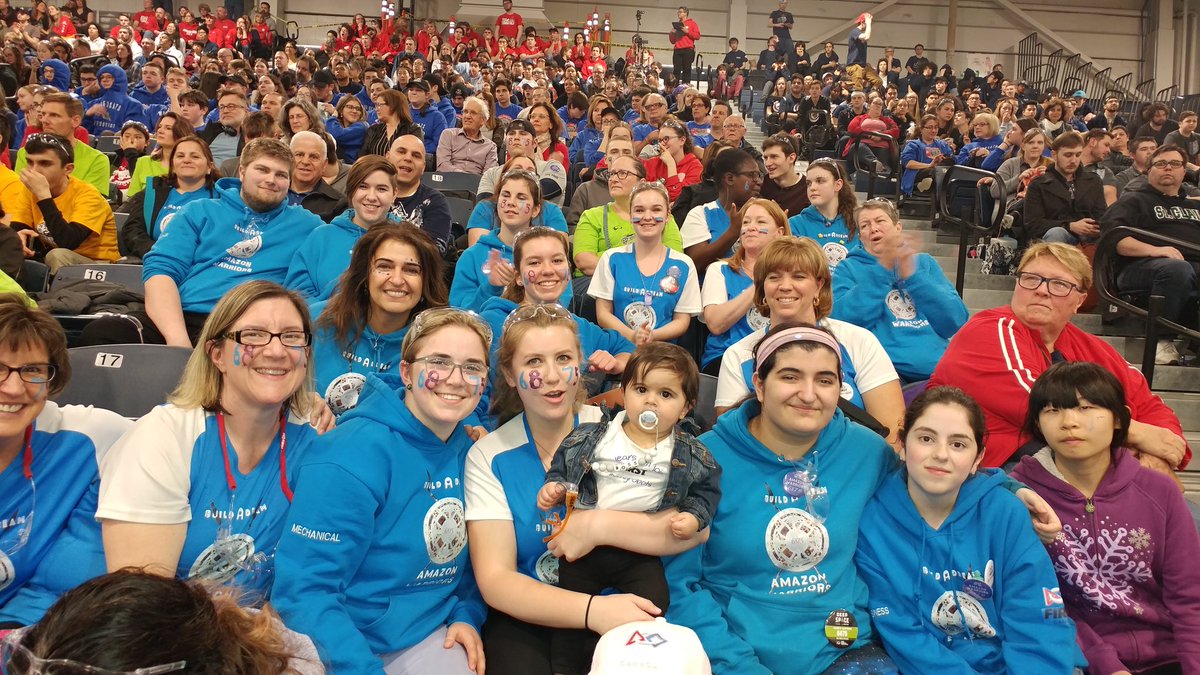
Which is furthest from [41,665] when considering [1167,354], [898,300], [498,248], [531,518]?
[1167,354]

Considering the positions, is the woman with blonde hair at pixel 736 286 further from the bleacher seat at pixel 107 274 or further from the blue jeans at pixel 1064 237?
the blue jeans at pixel 1064 237

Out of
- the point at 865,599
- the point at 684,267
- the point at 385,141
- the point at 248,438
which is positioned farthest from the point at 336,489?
the point at 385,141

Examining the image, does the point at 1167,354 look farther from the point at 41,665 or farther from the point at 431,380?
the point at 41,665

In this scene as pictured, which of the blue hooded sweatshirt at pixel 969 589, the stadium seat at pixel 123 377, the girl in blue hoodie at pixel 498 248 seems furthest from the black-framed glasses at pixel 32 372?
the blue hooded sweatshirt at pixel 969 589

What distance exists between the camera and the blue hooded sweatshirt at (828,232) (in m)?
4.89

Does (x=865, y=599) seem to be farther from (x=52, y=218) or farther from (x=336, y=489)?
(x=52, y=218)

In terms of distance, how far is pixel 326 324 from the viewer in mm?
3025

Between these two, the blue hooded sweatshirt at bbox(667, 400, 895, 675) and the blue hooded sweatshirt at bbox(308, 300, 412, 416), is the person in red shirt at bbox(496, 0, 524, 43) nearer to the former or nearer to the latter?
the blue hooded sweatshirt at bbox(308, 300, 412, 416)

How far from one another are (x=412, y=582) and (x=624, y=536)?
1.75ft

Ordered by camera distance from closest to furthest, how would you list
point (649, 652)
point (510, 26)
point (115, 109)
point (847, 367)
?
point (649, 652) → point (847, 367) → point (115, 109) → point (510, 26)

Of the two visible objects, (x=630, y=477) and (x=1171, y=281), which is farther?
(x=1171, y=281)

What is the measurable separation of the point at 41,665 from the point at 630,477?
4.96 ft

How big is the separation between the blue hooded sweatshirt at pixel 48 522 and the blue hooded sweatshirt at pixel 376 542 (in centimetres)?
48

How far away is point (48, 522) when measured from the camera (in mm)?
2107
